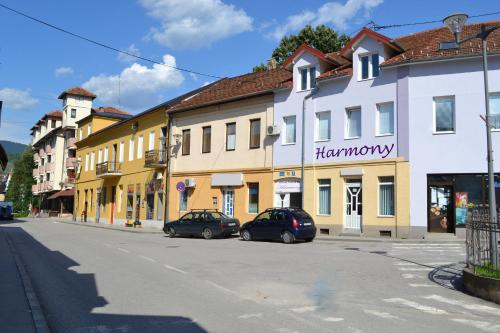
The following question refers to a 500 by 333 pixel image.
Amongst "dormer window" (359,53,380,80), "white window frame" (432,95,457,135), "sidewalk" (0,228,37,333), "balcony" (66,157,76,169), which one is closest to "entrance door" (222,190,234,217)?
"dormer window" (359,53,380,80)

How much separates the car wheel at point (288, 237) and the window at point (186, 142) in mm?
14271

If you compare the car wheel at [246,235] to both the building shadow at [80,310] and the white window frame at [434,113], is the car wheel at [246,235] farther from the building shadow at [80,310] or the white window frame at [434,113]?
the building shadow at [80,310]

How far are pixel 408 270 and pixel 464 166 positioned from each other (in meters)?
11.0

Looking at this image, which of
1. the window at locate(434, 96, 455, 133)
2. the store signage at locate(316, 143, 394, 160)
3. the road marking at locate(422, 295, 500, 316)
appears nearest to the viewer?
the road marking at locate(422, 295, 500, 316)

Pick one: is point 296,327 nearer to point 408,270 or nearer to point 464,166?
point 408,270

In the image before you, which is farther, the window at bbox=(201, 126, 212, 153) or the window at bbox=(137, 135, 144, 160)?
the window at bbox=(137, 135, 144, 160)

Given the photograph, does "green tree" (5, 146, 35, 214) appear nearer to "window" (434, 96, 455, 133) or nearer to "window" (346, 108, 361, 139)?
"window" (346, 108, 361, 139)

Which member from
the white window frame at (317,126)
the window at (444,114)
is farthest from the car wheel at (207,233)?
the window at (444,114)

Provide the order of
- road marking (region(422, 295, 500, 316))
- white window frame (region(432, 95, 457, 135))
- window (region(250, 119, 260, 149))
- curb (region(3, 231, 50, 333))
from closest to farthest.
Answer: curb (region(3, 231, 50, 333)), road marking (region(422, 295, 500, 316)), white window frame (region(432, 95, 457, 135)), window (region(250, 119, 260, 149))

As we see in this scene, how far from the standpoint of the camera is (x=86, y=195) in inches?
2060

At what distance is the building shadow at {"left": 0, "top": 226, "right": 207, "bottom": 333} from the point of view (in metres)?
6.66

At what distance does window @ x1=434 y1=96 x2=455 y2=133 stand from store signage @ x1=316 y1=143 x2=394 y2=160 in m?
2.28

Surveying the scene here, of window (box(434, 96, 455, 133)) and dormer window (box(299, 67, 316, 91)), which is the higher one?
dormer window (box(299, 67, 316, 91))

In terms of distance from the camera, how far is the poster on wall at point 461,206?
71.4 ft
